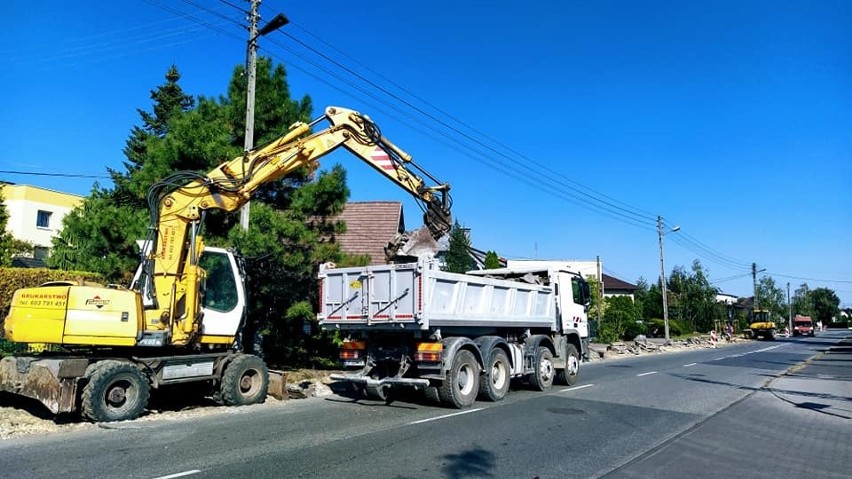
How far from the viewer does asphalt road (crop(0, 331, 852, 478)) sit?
6.85 m

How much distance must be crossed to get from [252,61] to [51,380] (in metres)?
9.03

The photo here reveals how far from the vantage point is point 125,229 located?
1457 centimetres

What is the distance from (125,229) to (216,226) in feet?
6.78

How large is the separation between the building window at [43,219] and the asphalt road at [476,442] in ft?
144

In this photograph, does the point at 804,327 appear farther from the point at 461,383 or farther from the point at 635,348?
the point at 461,383

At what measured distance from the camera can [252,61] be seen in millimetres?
15227

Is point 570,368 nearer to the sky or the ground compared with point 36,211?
nearer to the ground

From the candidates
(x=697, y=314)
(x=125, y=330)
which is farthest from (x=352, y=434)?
(x=697, y=314)

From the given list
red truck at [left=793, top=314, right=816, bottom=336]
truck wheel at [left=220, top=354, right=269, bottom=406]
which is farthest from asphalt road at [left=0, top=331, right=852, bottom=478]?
red truck at [left=793, top=314, right=816, bottom=336]

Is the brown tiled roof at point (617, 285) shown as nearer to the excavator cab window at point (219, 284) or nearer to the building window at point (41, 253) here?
the building window at point (41, 253)

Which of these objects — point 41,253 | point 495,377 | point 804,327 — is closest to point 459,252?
point 495,377

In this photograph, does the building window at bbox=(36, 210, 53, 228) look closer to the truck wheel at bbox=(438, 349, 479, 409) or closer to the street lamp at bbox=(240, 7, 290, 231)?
the street lamp at bbox=(240, 7, 290, 231)

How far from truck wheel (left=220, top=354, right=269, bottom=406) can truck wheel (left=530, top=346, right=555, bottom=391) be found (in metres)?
6.11

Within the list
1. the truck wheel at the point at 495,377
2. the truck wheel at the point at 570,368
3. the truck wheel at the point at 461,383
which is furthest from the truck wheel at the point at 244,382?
the truck wheel at the point at 570,368
